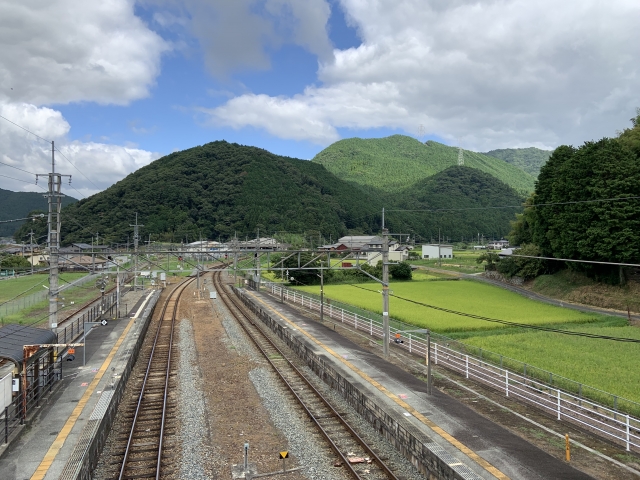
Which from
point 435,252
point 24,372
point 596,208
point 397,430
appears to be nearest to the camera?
point 397,430

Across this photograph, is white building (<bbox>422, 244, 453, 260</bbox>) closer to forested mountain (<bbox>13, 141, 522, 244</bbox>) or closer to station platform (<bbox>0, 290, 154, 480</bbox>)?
forested mountain (<bbox>13, 141, 522, 244</bbox>)

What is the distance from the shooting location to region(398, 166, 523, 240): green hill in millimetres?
111000

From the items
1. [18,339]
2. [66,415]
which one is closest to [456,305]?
[66,415]

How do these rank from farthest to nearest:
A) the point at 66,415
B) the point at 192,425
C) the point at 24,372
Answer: the point at 192,425 → the point at 66,415 → the point at 24,372

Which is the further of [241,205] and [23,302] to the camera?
[241,205]

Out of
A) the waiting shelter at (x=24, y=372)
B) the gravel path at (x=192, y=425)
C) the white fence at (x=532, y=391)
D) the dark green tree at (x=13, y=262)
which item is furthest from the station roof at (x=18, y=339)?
the dark green tree at (x=13, y=262)

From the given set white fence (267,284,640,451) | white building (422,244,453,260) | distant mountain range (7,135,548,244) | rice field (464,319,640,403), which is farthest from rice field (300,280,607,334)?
white building (422,244,453,260)

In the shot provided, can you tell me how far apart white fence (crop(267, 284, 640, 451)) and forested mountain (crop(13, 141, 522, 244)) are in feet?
184

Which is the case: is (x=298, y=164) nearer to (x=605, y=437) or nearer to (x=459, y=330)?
(x=459, y=330)

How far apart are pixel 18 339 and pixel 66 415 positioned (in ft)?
9.47

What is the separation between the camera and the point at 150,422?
1296 cm

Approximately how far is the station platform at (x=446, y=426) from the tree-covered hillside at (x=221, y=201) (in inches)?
2381

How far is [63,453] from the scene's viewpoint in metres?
9.86

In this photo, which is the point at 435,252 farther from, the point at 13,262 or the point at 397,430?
the point at 397,430
